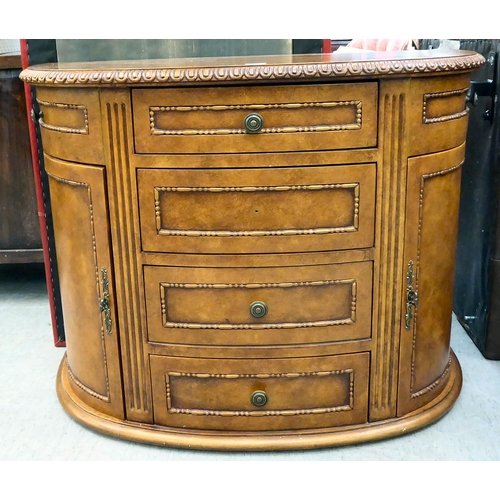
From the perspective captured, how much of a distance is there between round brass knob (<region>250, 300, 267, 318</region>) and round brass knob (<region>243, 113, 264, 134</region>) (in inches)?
15.5

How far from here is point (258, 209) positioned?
141 centimetres

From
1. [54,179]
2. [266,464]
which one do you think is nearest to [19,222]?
[54,179]

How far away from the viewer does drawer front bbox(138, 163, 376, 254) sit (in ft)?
4.54

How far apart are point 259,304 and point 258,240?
153mm

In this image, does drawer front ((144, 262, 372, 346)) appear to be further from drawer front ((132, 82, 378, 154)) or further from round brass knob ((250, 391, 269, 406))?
drawer front ((132, 82, 378, 154))

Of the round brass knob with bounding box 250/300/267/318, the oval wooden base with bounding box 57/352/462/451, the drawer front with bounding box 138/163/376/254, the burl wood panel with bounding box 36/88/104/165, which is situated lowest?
the oval wooden base with bounding box 57/352/462/451

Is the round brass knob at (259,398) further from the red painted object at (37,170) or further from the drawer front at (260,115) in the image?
the red painted object at (37,170)

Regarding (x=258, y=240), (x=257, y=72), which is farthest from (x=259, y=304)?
(x=257, y=72)

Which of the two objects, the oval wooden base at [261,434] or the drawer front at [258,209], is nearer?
the drawer front at [258,209]

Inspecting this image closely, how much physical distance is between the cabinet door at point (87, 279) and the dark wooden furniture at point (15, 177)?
28.6 inches

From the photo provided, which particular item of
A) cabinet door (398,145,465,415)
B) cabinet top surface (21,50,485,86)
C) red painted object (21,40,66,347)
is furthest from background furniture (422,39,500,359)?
red painted object (21,40,66,347)

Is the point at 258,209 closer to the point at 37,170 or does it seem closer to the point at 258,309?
the point at 258,309

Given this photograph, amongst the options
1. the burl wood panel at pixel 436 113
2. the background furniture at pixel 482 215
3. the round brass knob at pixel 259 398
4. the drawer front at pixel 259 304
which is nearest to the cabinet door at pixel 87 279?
the drawer front at pixel 259 304

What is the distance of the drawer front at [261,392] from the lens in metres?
1.52
